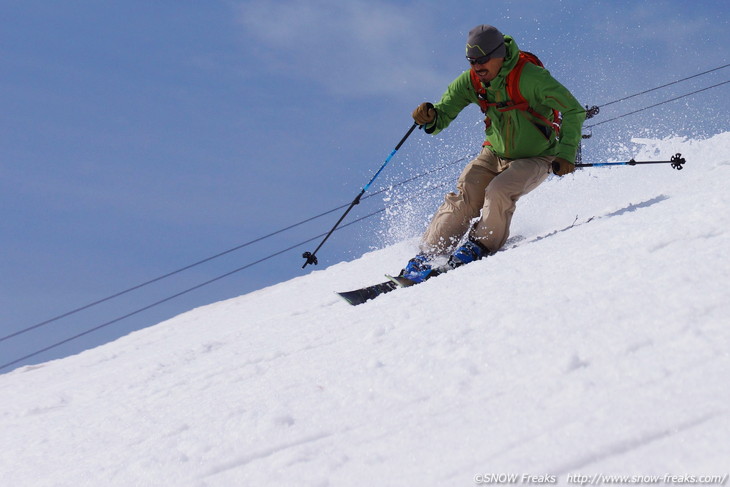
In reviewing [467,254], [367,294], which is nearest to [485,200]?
[467,254]

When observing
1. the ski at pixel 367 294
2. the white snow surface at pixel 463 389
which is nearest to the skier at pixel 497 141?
the ski at pixel 367 294

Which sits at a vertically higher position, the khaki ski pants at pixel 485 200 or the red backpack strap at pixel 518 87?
the red backpack strap at pixel 518 87

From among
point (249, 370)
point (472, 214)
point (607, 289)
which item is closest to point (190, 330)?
point (472, 214)

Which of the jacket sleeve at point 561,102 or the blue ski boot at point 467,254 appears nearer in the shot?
the jacket sleeve at point 561,102

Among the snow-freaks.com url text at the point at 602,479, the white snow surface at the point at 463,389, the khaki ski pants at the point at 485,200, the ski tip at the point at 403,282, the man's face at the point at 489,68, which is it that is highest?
the man's face at the point at 489,68

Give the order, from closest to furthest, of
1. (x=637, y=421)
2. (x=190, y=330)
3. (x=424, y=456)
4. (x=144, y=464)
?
(x=637, y=421)
(x=424, y=456)
(x=144, y=464)
(x=190, y=330)

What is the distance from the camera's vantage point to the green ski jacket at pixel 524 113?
588cm

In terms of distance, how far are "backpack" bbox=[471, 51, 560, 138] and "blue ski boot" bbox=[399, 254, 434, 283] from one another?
4.87 feet

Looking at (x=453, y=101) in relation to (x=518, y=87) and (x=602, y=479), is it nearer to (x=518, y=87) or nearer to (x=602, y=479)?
(x=518, y=87)

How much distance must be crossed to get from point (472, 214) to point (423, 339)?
116 inches

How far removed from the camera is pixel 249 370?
4.04m

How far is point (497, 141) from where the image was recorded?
638 centimetres

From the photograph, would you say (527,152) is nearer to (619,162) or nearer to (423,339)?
(619,162)

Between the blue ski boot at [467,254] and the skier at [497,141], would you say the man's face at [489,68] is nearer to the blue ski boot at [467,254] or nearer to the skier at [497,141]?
the skier at [497,141]
